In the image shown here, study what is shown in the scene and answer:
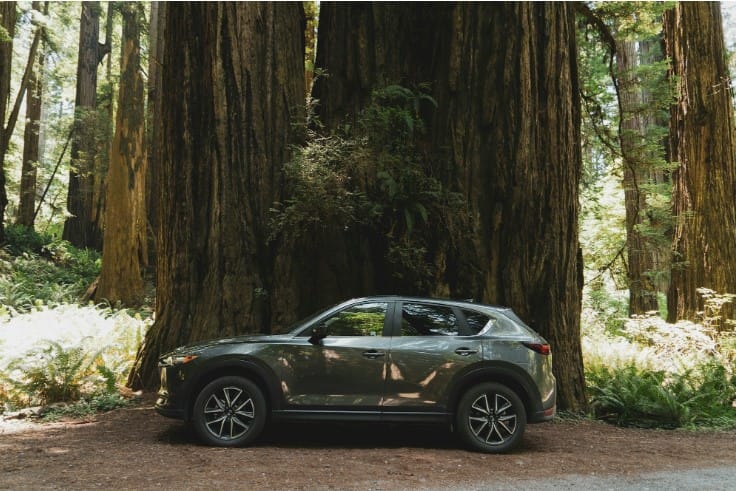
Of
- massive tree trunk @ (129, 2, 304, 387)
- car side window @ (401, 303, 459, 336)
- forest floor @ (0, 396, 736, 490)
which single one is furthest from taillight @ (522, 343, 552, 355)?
massive tree trunk @ (129, 2, 304, 387)

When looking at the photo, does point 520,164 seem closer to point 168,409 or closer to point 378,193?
point 378,193

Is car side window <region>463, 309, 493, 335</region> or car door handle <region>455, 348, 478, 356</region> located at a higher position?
car side window <region>463, 309, 493, 335</region>

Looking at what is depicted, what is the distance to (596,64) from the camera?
47.1ft

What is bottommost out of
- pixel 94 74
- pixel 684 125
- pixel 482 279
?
pixel 482 279

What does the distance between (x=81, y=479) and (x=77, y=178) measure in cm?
2315

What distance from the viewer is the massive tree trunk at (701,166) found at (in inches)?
539

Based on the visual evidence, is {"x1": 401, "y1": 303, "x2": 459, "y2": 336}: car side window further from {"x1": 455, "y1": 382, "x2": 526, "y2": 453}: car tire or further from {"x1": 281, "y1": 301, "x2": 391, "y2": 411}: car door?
{"x1": 455, "y1": 382, "x2": 526, "y2": 453}: car tire

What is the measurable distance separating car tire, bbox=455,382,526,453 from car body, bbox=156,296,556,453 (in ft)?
0.04

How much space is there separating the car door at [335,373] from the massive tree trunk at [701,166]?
9.38 metres

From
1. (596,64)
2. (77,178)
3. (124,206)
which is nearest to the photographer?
(596,64)

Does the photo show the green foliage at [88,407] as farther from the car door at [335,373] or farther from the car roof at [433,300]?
the car roof at [433,300]

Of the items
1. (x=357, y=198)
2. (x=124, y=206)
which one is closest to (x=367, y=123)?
(x=357, y=198)

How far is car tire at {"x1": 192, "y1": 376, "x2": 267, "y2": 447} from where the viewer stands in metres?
6.77

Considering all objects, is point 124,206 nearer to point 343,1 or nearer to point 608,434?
point 343,1
